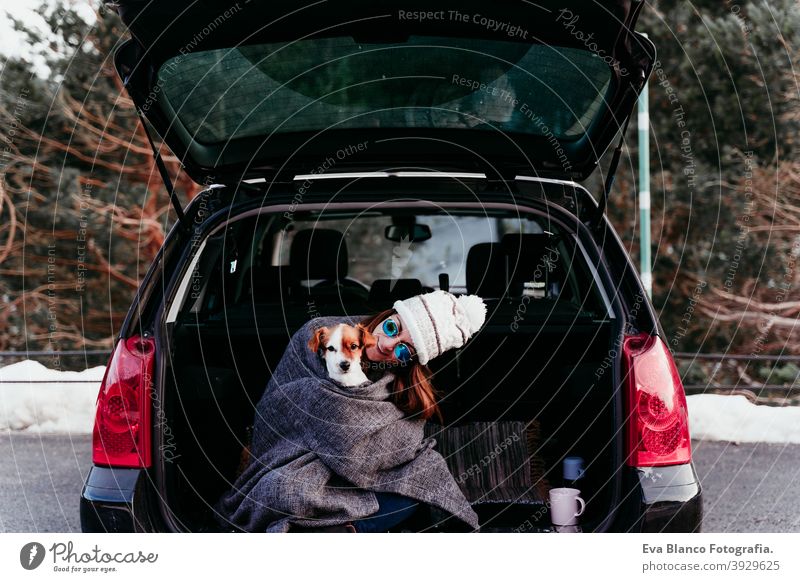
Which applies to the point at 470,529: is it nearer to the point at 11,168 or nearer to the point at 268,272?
the point at 268,272

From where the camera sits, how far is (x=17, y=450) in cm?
732

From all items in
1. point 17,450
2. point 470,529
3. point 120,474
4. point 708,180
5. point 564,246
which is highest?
point 708,180

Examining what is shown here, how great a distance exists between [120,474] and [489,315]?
5.32 feet

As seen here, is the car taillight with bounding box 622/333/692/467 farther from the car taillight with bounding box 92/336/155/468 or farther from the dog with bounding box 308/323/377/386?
the car taillight with bounding box 92/336/155/468

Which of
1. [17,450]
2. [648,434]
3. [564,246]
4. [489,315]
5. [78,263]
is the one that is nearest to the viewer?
[648,434]

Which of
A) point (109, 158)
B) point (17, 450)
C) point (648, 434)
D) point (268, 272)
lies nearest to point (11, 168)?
point (109, 158)

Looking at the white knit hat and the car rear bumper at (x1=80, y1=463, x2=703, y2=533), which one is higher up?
the white knit hat

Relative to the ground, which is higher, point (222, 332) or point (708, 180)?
point (708, 180)

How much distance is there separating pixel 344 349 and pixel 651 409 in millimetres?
1009

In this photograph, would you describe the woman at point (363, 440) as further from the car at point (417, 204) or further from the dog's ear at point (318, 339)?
the car at point (417, 204)

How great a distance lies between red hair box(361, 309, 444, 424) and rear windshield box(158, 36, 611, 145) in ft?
3.17

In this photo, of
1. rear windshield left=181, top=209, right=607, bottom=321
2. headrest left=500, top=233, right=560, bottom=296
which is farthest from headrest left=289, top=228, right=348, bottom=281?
headrest left=500, top=233, right=560, bottom=296

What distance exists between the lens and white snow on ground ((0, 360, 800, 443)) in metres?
7.21

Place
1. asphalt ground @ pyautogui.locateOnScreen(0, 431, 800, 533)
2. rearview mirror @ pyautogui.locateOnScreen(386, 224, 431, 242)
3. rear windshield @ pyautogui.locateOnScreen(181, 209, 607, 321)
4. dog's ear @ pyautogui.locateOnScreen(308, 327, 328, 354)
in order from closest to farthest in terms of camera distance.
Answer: dog's ear @ pyautogui.locateOnScreen(308, 327, 328, 354) → rear windshield @ pyautogui.locateOnScreen(181, 209, 607, 321) → rearview mirror @ pyautogui.locateOnScreen(386, 224, 431, 242) → asphalt ground @ pyautogui.locateOnScreen(0, 431, 800, 533)
